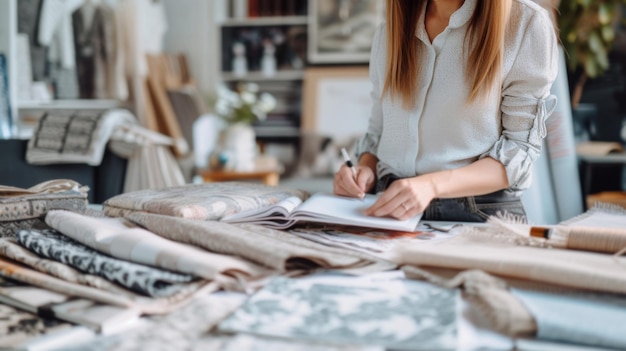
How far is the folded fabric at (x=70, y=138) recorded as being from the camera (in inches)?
94.7

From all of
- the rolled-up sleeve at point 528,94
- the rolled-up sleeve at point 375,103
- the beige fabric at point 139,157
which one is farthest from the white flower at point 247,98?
the rolled-up sleeve at point 528,94

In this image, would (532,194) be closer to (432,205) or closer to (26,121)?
(432,205)

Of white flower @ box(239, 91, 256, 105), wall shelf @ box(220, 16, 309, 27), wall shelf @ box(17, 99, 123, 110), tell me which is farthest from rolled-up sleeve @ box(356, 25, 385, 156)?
wall shelf @ box(220, 16, 309, 27)

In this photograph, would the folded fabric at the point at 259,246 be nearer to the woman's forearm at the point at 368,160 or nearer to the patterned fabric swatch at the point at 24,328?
the patterned fabric swatch at the point at 24,328

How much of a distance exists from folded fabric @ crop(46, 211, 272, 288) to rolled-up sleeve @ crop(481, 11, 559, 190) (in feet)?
1.84

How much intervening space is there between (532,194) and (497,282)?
1.42m

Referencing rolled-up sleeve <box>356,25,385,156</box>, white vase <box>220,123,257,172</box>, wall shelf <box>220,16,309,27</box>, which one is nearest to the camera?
rolled-up sleeve <box>356,25,385,156</box>

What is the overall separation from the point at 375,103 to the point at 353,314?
0.82 m

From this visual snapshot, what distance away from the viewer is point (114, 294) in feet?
2.06

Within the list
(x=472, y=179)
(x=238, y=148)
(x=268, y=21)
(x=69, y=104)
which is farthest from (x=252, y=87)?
(x=472, y=179)

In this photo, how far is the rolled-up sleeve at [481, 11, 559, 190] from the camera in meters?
1.05

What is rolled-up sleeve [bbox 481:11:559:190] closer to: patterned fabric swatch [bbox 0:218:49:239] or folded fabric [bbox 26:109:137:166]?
patterned fabric swatch [bbox 0:218:49:239]

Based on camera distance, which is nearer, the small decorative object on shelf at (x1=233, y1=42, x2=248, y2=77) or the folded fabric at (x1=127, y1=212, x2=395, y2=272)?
the folded fabric at (x1=127, y1=212, x2=395, y2=272)

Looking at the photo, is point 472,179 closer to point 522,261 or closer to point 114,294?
point 522,261
